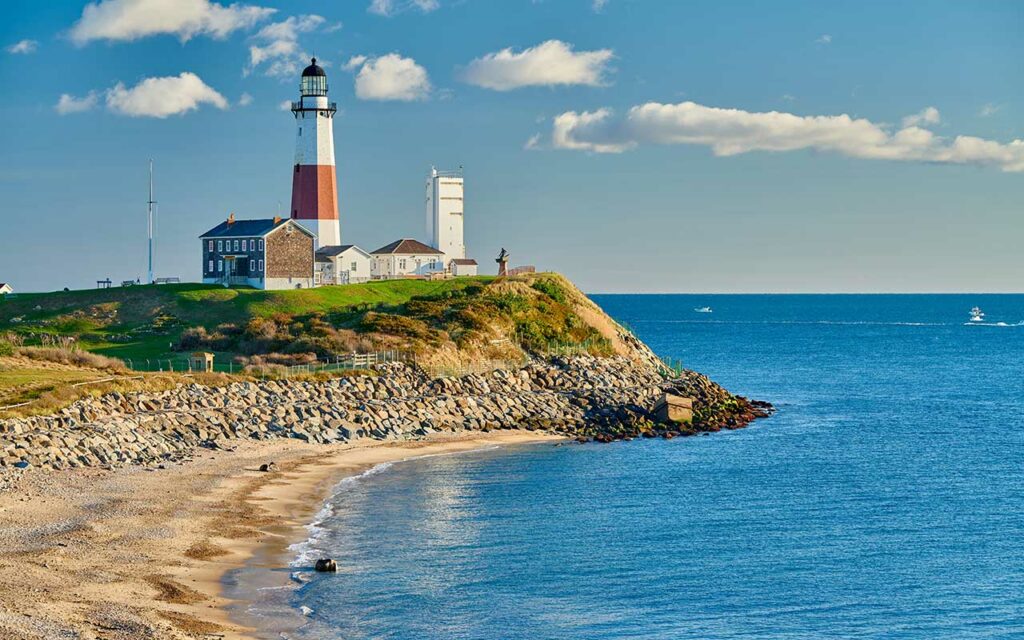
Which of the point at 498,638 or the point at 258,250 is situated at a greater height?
the point at 258,250

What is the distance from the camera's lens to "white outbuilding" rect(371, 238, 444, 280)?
355 ft

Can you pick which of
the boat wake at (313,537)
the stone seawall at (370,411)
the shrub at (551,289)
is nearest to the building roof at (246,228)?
the shrub at (551,289)

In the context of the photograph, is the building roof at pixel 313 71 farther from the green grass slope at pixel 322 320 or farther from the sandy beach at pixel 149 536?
the sandy beach at pixel 149 536

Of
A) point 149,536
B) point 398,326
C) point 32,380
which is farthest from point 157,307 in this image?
point 149,536

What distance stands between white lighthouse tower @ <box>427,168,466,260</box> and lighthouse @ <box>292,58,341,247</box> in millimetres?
14426

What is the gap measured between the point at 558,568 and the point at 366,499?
1124 centimetres

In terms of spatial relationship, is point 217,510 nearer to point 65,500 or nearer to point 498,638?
point 65,500

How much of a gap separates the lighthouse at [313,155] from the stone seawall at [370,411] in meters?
30.0

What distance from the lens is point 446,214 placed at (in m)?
112

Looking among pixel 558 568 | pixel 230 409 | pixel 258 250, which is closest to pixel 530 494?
pixel 558 568

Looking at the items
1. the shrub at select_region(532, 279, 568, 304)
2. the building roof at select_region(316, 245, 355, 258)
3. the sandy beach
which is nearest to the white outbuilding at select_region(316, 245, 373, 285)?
the building roof at select_region(316, 245, 355, 258)

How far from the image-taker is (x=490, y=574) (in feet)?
114

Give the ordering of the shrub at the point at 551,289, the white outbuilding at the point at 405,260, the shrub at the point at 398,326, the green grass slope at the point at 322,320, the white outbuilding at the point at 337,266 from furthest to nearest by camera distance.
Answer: the white outbuilding at the point at 405,260 < the white outbuilding at the point at 337,266 < the shrub at the point at 551,289 < the shrub at the point at 398,326 < the green grass slope at the point at 322,320

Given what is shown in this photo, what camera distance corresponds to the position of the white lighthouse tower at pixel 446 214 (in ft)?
366
